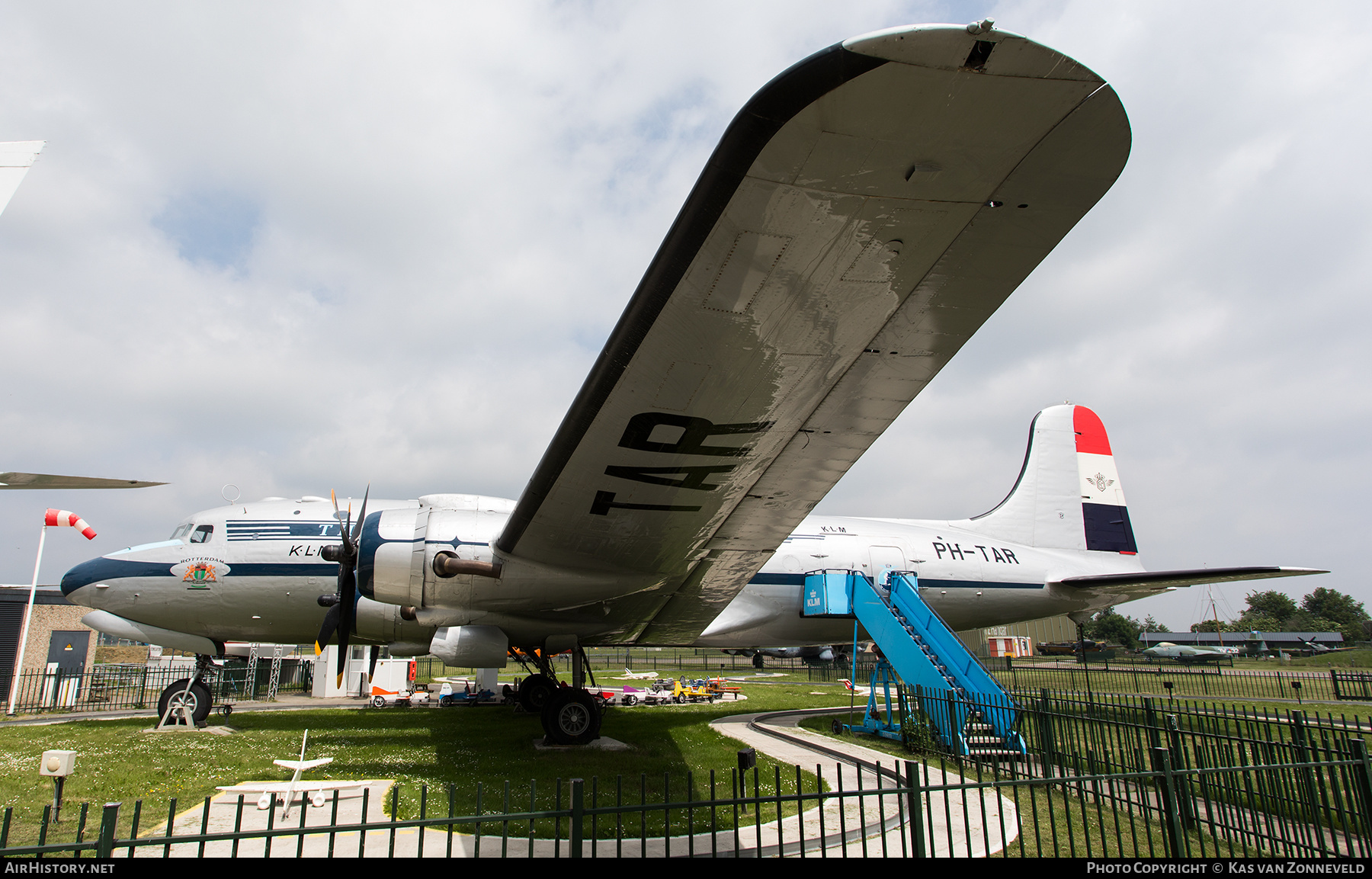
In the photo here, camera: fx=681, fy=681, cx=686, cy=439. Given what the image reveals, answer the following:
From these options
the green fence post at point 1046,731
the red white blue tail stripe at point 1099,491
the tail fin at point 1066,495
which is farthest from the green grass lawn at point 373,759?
the red white blue tail stripe at point 1099,491

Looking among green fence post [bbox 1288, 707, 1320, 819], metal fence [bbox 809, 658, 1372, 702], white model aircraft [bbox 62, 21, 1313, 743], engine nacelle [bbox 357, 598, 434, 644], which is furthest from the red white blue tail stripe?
engine nacelle [bbox 357, 598, 434, 644]

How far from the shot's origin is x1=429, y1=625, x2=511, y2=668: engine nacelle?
31.3 feet

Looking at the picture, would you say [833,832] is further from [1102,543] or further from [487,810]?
[1102,543]

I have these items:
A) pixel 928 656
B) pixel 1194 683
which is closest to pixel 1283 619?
pixel 1194 683

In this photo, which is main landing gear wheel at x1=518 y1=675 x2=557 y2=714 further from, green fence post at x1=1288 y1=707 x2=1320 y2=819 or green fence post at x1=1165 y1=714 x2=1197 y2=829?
green fence post at x1=1288 y1=707 x2=1320 y2=819

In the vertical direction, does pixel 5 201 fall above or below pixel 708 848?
above

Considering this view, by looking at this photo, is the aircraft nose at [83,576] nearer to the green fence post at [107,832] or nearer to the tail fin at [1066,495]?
the green fence post at [107,832]

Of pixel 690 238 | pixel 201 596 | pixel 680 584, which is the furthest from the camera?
pixel 201 596

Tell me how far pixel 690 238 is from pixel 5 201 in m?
5.50

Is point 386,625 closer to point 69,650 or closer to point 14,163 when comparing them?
point 14,163

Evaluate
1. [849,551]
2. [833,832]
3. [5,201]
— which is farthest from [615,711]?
[5,201]

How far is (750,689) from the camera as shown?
27.3 meters

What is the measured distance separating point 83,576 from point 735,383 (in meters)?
14.2

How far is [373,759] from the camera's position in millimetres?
9945
